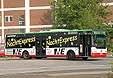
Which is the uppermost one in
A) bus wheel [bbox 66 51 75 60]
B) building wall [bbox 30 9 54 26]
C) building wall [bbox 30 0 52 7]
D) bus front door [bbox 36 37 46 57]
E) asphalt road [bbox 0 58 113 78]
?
building wall [bbox 30 0 52 7]

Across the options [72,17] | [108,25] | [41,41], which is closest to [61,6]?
[72,17]

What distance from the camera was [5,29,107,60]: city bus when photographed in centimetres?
3019

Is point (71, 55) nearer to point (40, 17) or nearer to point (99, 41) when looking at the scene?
point (99, 41)

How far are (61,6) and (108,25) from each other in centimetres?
937

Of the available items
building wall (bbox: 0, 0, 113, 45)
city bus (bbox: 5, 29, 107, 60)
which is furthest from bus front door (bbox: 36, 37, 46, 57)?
building wall (bbox: 0, 0, 113, 45)

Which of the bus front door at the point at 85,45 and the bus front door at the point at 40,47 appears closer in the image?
the bus front door at the point at 85,45

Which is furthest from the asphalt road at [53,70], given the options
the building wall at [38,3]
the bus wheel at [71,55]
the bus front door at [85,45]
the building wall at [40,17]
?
the building wall at [38,3]

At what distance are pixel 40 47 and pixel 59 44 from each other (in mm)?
2440

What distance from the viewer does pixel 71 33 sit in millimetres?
31266

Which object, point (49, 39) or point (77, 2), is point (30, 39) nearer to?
point (49, 39)

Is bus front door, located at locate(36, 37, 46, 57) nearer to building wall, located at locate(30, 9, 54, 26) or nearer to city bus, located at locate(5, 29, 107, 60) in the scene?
city bus, located at locate(5, 29, 107, 60)

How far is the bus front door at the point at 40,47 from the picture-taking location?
3303cm

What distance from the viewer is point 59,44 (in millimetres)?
31984

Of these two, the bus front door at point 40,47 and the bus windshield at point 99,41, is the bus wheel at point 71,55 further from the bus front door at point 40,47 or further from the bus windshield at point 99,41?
the bus front door at point 40,47
